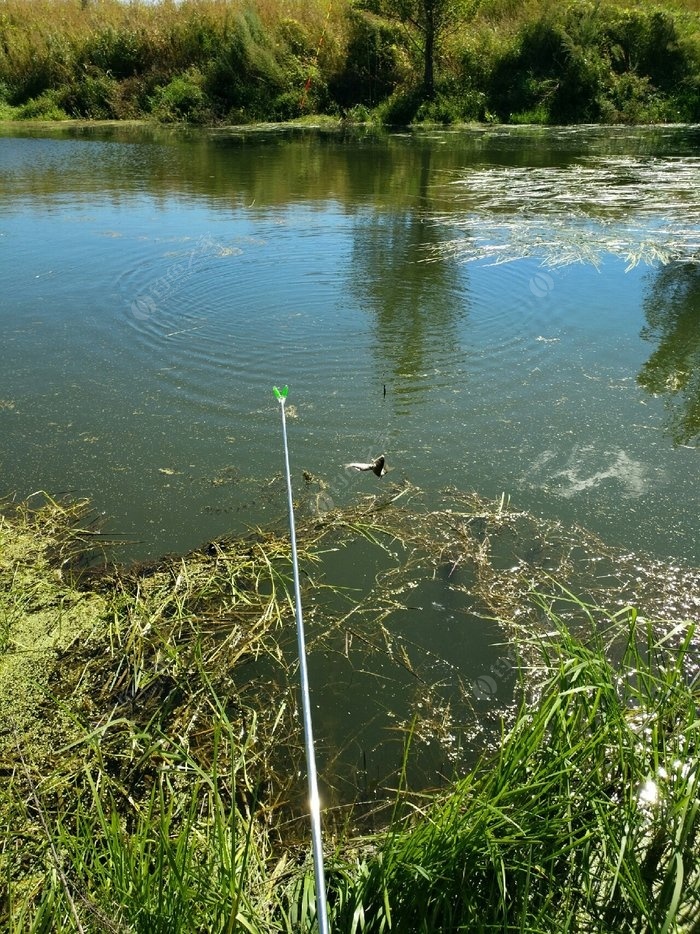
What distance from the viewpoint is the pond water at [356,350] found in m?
2.64

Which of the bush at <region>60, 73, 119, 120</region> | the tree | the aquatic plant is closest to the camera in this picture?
the aquatic plant

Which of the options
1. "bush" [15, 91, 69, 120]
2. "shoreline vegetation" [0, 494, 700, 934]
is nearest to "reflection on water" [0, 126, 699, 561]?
"shoreline vegetation" [0, 494, 700, 934]

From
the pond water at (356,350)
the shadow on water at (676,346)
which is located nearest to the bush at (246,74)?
the pond water at (356,350)

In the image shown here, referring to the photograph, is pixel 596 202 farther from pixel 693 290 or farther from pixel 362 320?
pixel 362 320

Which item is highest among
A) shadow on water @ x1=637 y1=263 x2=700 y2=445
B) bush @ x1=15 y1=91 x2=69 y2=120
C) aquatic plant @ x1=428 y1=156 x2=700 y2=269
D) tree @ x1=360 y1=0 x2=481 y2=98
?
tree @ x1=360 y1=0 x2=481 y2=98

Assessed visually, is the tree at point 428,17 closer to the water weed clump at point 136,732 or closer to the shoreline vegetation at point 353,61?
the shoreline vegetation at point 353,61

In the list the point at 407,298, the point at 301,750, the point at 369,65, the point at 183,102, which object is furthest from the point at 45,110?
the point at 301,750

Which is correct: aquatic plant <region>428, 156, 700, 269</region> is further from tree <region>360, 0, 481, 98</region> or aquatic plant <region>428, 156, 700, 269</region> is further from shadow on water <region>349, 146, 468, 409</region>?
tree <region>360, 0, 481, 98</region>

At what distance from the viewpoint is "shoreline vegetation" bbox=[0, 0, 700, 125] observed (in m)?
13.9

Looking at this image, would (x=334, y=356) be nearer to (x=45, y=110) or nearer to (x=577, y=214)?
(x=577, y=214)

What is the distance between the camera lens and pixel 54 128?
15156 millimetres

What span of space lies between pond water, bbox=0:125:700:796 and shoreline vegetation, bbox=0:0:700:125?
8.01 meters

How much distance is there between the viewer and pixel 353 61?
15625mm

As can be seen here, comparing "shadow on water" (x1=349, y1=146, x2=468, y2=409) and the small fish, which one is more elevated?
"shadow on water" (x1=349, y1=146, x2=468, y2=409)
